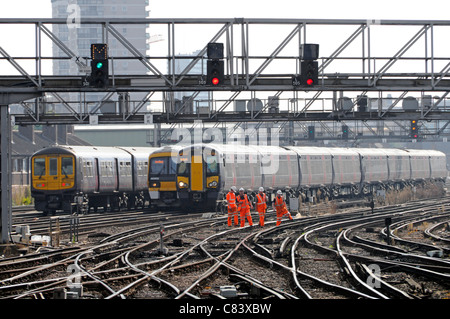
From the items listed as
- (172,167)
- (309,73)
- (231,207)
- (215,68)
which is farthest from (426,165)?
(215,68)

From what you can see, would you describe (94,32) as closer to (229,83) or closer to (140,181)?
(140,181)

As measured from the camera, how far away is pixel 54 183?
109 feet

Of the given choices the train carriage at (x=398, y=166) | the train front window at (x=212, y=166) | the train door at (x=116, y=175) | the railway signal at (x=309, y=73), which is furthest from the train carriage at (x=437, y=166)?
the railway signal at (x=309, y=73)

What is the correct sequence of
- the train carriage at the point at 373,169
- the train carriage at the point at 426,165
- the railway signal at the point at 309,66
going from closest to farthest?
the railway signal at the point at 309,66 < the train carriage at the point at 373,169 < the train carriage at the point at 426,165

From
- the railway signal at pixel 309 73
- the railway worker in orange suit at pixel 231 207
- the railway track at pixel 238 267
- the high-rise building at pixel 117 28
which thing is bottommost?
the railway track at pixel 238 267

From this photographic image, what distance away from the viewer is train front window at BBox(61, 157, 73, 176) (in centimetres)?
3309

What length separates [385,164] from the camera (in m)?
51.1

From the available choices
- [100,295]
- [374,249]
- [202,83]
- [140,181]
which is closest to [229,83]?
[202,83]

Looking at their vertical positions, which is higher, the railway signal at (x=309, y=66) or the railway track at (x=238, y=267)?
the railway signal at (x=309, y=66)

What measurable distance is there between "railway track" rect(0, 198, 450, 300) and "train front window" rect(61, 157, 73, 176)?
1010cm

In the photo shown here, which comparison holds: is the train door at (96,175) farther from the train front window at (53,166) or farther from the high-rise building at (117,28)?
the high-rise building at (117,28)

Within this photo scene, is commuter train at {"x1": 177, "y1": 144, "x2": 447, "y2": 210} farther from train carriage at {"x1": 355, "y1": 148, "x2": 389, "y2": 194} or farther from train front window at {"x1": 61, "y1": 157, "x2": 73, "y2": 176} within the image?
train front window at {"x1": 61, "y1": 157, "x2": 73, "y2": 176}

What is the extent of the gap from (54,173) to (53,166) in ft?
1.04

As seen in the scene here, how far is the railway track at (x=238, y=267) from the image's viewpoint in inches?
467
